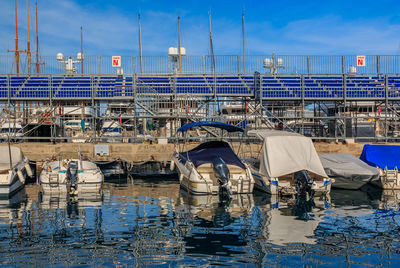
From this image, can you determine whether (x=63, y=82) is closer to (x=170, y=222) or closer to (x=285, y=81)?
(x=285, y=81)

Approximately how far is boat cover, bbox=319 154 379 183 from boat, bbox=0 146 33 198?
15291mm

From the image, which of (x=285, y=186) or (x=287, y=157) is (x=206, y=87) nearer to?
(x=287, y=157)

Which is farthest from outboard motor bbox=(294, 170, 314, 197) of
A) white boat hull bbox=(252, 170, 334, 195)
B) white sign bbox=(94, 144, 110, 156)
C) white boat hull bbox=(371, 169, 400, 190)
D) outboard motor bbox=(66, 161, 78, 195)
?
white sign bbox=(94, 144, 110, 156)

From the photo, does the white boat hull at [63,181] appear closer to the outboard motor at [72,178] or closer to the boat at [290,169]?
the outboard motor at [72,178]

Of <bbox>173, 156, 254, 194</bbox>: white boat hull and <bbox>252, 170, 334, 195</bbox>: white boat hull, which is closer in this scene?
<bbox>252, 170, 334, 195</bbox>: white boat hull

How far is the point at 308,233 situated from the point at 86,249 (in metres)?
6.57

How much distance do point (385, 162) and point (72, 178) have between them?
16199mm

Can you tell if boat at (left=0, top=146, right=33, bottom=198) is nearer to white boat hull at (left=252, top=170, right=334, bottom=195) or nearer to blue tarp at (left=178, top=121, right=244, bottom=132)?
blue tarp at (left=178, top=121, right=244, bottom=132)

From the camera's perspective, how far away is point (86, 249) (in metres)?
12.1

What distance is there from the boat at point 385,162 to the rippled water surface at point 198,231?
202 cm

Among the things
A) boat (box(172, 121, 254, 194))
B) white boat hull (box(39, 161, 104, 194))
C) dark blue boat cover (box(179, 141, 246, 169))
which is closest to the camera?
boat (box(172, 121, 254, 194))

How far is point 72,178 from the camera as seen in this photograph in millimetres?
20719

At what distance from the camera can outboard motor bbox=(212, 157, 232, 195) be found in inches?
779

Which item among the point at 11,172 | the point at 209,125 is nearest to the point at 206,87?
the point at 209,125
